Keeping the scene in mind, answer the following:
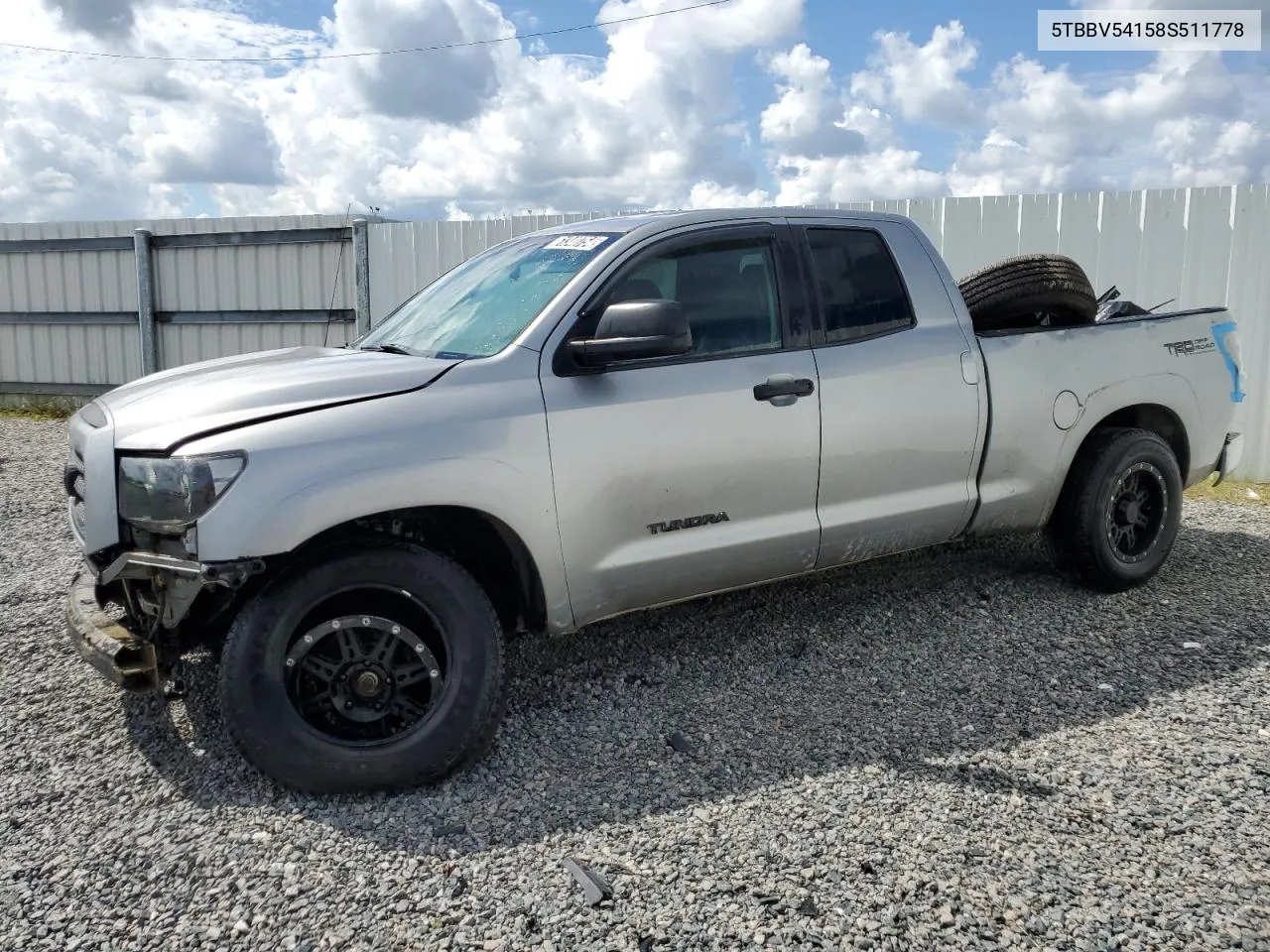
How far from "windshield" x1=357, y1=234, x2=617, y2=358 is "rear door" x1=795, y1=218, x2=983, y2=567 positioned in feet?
3.38

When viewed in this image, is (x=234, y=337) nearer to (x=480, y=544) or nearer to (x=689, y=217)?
(x=689, y=217)

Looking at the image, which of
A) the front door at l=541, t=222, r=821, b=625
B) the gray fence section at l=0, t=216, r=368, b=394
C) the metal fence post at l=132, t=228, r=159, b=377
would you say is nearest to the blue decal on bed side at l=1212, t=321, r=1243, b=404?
the front door at l=541, t=222, r=821, b=625

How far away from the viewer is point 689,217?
4164 millimetres

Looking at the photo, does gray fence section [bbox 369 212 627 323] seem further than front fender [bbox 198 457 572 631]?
Yes

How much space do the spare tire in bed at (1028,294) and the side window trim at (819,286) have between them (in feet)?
1.77

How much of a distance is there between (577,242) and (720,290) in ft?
1.97

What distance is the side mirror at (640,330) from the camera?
3.48 metres

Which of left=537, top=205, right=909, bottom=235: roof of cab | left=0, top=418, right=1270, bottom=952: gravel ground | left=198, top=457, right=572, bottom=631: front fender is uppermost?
left=537, top=205, right=909, bottom=235: roof of cab

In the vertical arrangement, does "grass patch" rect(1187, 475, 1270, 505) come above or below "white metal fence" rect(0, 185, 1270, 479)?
below

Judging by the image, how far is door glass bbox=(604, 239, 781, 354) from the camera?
157 inches

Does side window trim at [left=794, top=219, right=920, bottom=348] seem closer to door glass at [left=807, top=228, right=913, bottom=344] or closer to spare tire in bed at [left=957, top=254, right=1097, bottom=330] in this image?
door glass at [left=807, top=228, right=913, bottom=344]

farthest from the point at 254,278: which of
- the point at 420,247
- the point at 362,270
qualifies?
the point at 420,247

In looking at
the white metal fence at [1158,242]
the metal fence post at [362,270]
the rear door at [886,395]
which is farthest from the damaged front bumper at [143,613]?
the metal fence post at [362,270]

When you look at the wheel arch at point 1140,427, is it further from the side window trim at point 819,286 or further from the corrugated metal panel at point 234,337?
the corrugated metal panel at point 234,337
